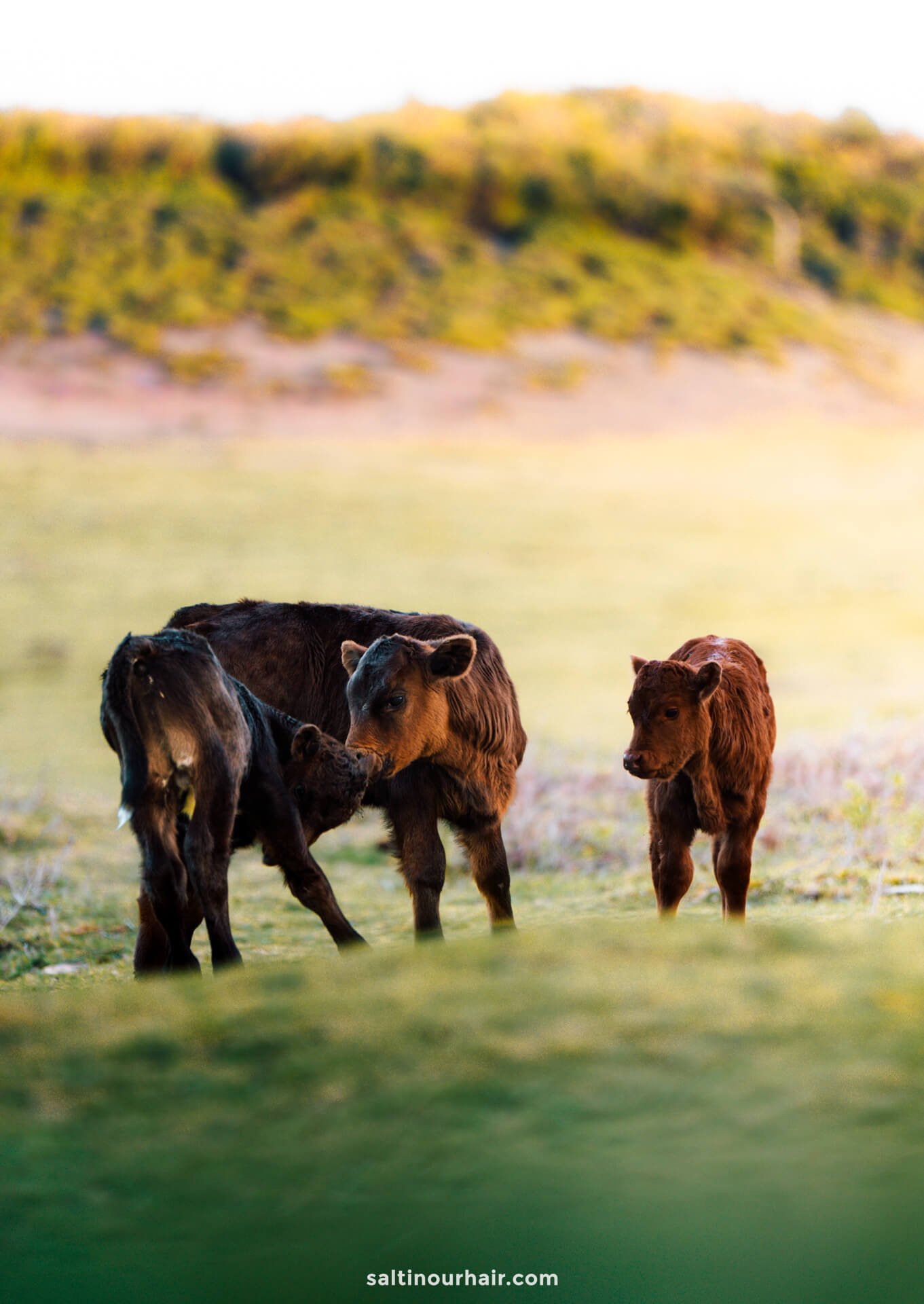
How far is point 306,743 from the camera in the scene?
574 cm

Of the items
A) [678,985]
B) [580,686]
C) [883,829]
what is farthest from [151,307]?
[678,985]

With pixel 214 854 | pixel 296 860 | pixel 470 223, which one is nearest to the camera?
pixel 214 854

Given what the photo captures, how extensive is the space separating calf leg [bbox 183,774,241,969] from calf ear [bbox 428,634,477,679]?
1098 millimetres

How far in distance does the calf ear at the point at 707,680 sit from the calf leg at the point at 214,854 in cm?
181

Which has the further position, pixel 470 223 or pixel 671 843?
pixel 470 223

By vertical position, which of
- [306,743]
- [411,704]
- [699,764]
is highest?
[411,704]

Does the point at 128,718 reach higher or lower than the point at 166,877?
higher

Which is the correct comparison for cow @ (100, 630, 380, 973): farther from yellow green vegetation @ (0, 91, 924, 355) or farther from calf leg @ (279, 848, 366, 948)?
yellow green vegetation @ (0, 91, 924, 355)

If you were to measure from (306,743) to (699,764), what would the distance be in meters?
1.53

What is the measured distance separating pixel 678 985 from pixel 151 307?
41603 millimetres

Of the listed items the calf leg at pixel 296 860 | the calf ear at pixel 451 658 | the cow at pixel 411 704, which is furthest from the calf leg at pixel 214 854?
the calf ear at pixel 451 658

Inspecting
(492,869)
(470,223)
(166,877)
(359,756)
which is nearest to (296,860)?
(359,756)

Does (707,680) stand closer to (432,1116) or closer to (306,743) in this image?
(306,743)

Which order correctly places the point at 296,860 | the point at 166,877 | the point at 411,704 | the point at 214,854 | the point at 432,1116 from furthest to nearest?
the point at 411,704
the point at 296,860
the point at 214,854
the point at 166,877
the point at 432,1116
